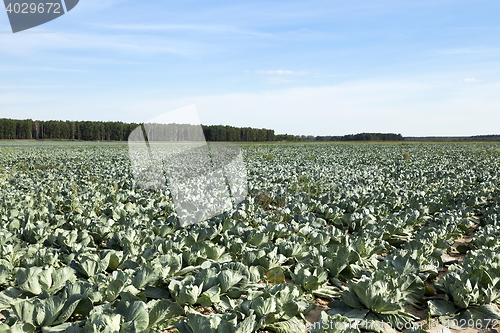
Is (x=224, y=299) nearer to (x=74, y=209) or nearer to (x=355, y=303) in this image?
(x=355, y=303)

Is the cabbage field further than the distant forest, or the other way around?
the distant forest

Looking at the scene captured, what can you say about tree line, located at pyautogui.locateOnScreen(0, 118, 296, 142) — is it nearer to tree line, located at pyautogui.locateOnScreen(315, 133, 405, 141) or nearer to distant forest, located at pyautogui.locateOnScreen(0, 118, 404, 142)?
distant forest, located at pyautogui.locateOnScreen(0, 118, 404, 142)

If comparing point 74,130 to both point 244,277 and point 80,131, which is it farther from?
point 244,277

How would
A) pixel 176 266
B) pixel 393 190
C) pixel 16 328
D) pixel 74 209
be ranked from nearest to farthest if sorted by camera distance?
pixel 16 328, pixel 176 266, pixel 74 209, pixel 393 190

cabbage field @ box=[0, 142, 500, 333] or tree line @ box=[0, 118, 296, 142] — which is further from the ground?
tree line @ box=[0, 118, 296, 142]

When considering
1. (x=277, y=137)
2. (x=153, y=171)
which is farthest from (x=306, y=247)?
(x=277, y=137)

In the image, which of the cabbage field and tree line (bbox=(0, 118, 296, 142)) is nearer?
the cabbage field

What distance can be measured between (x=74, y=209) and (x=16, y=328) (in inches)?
231

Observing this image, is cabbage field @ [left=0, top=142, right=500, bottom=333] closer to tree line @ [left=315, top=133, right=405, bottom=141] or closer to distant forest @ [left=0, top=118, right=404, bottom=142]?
distant forest @ [left=0, top=118, right=404, bottom=142]

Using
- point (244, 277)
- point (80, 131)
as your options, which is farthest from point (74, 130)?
point (244, 277)

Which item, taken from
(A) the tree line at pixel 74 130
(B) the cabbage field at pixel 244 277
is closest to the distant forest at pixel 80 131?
(A) the tree line at pixel 74 130

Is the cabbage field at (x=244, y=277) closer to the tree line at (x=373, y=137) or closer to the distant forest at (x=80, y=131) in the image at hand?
the distant forest at (x=80, y=131)

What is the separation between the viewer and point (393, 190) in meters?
9.86

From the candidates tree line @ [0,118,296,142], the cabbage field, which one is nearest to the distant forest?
tree line @ [0,118,296,142]
